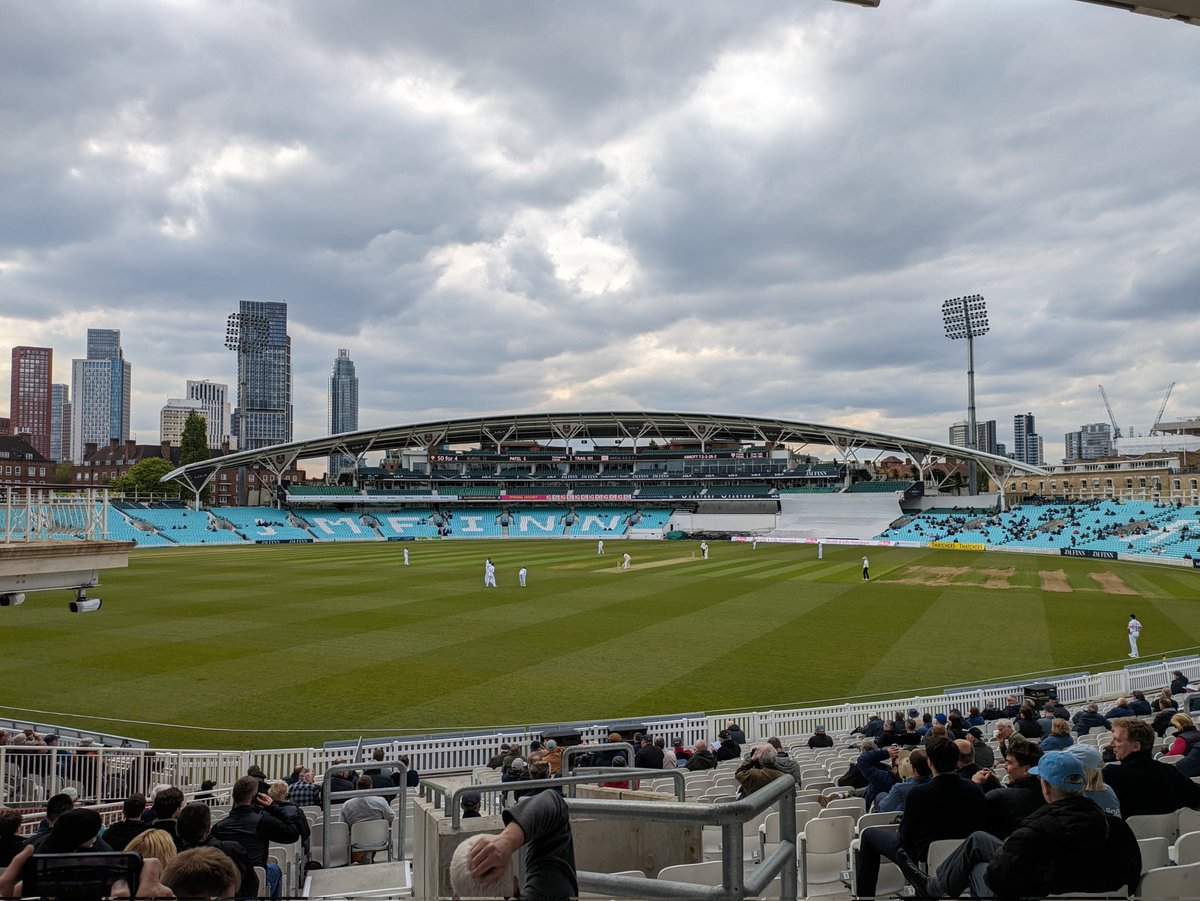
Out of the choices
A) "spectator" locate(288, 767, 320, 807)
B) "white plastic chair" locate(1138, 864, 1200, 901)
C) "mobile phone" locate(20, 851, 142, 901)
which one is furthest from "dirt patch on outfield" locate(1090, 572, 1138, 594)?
"mobile phone" locate(20, 851, 142, 901)

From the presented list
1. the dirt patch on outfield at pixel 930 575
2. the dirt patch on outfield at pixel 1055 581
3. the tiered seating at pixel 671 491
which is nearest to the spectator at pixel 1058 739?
the dirt patch on outfield at pixel 1055 581

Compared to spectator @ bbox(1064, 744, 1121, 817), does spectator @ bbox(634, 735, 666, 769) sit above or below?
below

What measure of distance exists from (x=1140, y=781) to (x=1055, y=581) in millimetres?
38911

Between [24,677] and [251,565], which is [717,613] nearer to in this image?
[24,677]

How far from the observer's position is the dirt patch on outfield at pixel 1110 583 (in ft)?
114

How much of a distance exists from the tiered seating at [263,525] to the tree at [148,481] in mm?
24678

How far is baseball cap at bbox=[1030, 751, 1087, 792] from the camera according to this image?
3582 mm

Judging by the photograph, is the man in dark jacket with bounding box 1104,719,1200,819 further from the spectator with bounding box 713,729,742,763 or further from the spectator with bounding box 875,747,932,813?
the spectator with bounding box 713,729,742,763

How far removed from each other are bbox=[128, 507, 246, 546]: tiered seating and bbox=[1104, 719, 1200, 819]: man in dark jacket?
248 feet

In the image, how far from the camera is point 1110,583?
1487 inches

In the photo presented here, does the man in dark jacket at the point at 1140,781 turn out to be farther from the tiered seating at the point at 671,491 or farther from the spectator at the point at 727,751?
the tiered seating at the point at 671,491

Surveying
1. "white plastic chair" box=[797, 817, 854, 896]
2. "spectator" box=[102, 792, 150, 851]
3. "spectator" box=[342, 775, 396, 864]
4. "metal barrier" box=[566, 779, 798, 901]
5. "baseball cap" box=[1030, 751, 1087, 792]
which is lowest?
"spectator" box=[342, 775, 396, 864]

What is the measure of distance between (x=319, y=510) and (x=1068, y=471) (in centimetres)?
10974

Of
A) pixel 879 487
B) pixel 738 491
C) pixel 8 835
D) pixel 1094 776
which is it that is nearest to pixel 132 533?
pixel 738 491
